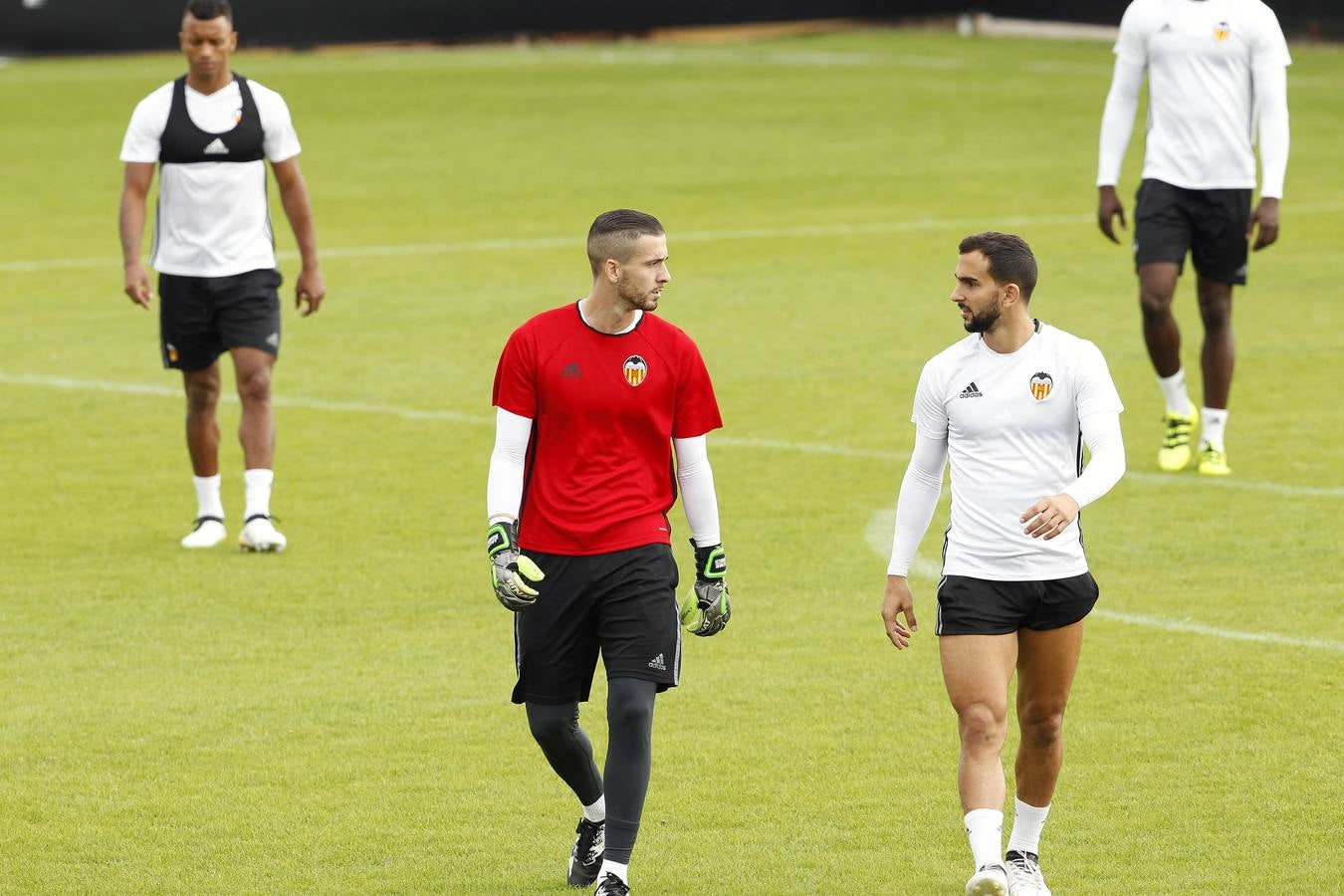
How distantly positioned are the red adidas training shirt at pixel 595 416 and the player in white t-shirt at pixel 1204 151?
5.98 meters

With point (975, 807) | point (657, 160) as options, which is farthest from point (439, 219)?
point (975, 807)

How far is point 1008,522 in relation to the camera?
20.1 feet

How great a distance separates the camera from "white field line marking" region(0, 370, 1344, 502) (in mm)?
11586

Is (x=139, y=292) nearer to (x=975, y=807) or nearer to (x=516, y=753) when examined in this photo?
(x=516, y=753)

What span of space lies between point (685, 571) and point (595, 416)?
4015 mm

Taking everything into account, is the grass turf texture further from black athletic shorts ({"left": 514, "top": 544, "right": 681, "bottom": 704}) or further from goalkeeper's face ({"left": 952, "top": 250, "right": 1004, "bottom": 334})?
goalkeeper's face ({"left": 952, "top": 250, "right": 1004, "bottom": 334})

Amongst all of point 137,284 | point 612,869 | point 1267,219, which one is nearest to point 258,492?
point 137,284

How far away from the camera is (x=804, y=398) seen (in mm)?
14461

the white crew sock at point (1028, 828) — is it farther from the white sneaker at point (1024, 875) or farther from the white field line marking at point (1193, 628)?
the white field line marking at point (1193, 628)

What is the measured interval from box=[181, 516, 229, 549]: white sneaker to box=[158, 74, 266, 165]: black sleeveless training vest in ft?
5.92

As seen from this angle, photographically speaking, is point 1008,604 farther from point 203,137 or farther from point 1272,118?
point 1272,118

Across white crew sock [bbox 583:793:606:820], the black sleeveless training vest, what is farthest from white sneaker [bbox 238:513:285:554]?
white crew sock [bbox 583:793:606:820]

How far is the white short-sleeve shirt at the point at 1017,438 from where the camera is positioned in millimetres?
6102

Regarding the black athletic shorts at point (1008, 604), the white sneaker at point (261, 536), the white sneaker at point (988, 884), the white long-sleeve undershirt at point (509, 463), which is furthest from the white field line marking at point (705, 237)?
the white sneaker at point (988, 884)
